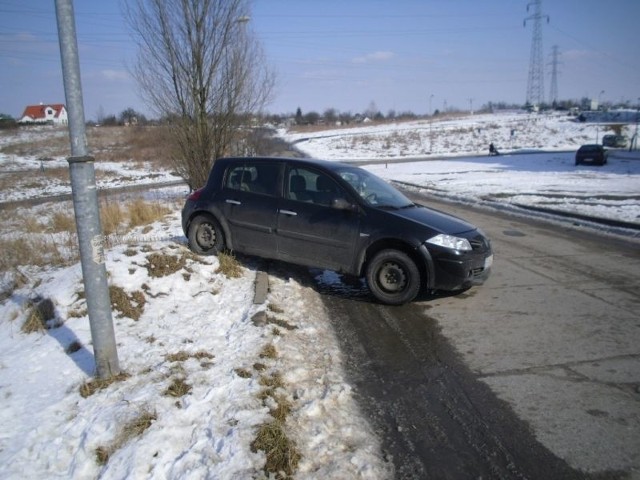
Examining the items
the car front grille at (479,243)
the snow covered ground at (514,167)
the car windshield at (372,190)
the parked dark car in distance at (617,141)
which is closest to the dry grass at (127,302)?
the car windshield at (372,190)

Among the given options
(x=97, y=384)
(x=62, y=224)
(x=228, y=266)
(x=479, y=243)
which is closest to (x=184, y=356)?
(x=97, y=384)

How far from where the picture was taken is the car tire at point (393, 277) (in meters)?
5.64

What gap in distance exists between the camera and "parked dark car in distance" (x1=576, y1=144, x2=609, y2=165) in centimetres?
3061

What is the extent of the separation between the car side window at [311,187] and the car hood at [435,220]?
0.85 metres

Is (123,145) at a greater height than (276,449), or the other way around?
(123,145)

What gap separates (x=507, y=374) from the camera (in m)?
4.02

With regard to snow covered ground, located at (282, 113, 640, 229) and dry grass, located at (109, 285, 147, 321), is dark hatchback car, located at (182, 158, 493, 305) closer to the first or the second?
dry grass, located at (109, 285, 147, 321)

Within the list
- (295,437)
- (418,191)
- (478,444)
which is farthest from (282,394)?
(418,191)

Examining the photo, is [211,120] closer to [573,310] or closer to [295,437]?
[573,310]

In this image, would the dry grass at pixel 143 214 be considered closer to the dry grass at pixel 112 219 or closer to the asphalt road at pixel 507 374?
the dry grass at pixel 112 219

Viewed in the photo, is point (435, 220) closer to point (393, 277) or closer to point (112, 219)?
point (393, 277)

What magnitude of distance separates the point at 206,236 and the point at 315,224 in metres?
2.07

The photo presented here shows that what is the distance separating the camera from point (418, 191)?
1998 centimetres

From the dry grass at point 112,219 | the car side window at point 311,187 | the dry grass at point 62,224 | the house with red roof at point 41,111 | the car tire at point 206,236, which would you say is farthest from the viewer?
the house with red roof at point 41,111
